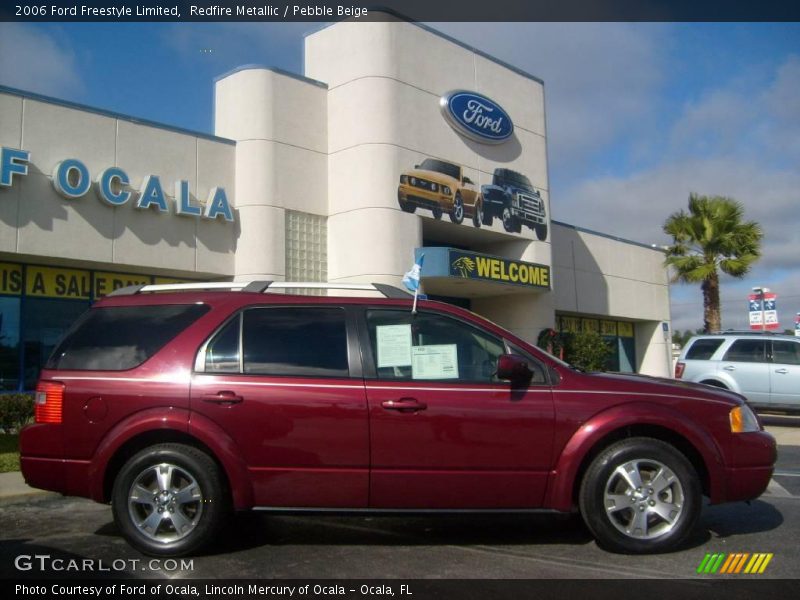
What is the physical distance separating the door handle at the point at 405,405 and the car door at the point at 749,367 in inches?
461

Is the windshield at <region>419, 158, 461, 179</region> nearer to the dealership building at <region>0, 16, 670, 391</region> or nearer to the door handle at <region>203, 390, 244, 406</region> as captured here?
the dealership building at <region>0, 16, 670, 391</region>

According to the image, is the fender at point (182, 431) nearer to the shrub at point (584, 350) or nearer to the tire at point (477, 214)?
the tire at point (477, 214)

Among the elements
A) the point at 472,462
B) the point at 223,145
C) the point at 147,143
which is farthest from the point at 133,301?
the point at 223,145

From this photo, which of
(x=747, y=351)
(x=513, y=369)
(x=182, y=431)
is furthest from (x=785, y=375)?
(x=182, y=431)

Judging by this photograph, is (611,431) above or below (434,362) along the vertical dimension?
below

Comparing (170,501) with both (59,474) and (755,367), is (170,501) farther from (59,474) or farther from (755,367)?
(755,367)

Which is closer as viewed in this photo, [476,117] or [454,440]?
[454,440]

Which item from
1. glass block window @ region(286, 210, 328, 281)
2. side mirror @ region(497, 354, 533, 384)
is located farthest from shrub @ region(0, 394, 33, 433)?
side mirror @ region(497, 354, 533, 384)

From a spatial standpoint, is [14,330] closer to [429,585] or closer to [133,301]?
[133,301]

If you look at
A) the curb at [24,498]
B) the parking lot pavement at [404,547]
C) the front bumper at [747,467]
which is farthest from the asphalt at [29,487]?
the front bumper at [747,467]

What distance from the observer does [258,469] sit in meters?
5.05

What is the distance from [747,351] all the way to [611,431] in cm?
1129

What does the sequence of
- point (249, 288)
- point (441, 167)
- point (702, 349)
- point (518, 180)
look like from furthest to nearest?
point (518, 180), point (441, 167), point (702, 349), point (249, 288)

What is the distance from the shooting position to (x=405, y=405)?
5.07 m
